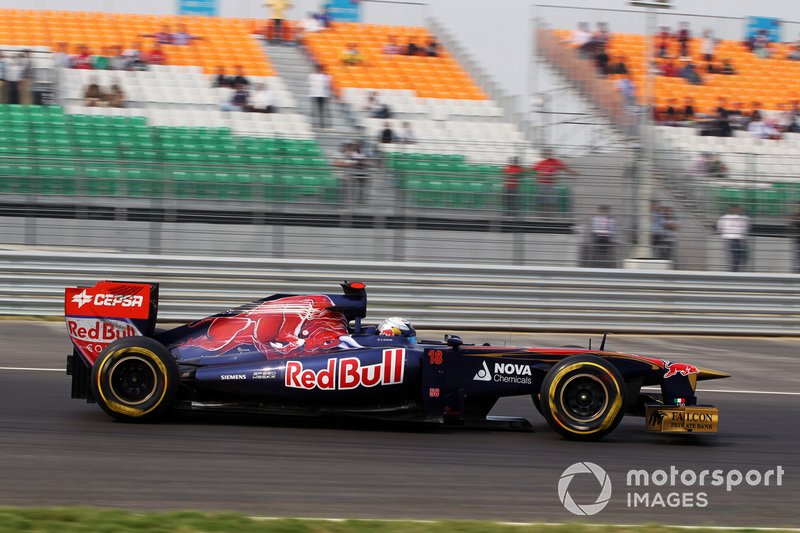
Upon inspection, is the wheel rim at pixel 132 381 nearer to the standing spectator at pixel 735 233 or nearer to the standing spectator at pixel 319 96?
the standing spectator at pixel 735 233

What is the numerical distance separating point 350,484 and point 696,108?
1679 centimetres

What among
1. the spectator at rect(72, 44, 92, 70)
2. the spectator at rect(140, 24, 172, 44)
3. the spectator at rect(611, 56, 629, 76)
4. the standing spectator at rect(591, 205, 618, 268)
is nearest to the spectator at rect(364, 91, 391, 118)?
the spectator at rect(140, 24, 172, 44)

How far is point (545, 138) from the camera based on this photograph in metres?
19.8

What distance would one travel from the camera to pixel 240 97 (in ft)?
62.1

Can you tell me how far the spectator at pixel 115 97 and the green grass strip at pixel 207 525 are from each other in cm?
1417

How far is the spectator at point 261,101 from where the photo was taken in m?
18.7

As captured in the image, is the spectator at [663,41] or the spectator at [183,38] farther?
the spectator at [663,41]

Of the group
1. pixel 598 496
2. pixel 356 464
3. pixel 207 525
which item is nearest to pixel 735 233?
pixel 598 496

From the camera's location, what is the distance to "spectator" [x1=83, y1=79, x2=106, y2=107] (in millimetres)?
17820

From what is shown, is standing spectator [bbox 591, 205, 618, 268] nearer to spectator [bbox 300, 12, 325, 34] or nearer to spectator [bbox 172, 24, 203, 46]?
spectator [bbox 300, 12, 325, 34]

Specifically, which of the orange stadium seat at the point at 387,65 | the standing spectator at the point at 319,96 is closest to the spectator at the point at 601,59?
the orange stadium seat at the point at 387,65

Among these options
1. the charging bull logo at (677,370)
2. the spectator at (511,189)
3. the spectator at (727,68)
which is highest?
the spectator at (727,68)

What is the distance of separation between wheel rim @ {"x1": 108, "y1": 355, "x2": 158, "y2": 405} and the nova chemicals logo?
9.77 feet

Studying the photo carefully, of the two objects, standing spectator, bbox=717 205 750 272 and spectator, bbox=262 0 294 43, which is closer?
standing spectator, bbox=717 205 750 272
